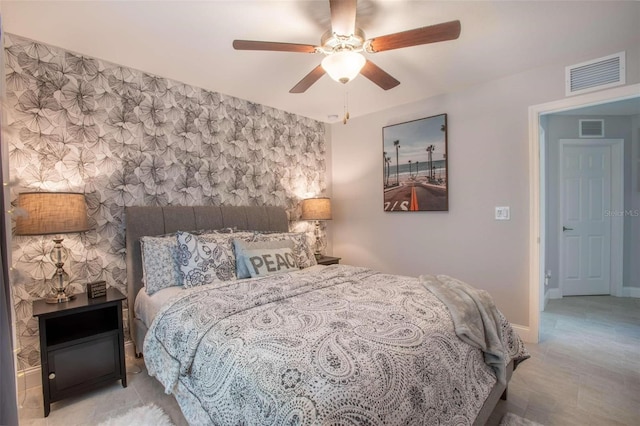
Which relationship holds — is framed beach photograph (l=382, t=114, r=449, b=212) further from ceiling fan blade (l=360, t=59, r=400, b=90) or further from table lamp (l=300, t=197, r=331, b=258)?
ceiling fan blade (l=360, t=59, r=400, b=90)

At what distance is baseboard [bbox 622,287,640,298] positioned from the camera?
408 centimetres

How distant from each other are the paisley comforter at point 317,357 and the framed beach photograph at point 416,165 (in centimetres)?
172

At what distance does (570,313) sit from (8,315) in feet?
15.6

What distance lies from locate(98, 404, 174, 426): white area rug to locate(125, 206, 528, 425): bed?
0.25 m

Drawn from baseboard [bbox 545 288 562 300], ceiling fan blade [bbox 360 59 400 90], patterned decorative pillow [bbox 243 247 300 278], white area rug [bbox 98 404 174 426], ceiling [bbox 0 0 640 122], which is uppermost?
ceiling [bbox 0 0 640 122]

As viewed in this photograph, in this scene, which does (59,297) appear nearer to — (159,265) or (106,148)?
(159,265)

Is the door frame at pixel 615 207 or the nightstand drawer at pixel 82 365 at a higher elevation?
the door frame at pixel 615 207

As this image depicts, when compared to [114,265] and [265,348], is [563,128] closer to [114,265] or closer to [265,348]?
[265,348]

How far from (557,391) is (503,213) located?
1511mm

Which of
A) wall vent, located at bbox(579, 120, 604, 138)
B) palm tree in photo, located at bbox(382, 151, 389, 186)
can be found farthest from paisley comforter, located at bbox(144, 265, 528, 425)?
wall vent, located at bbox(579, 120, 604, 138)

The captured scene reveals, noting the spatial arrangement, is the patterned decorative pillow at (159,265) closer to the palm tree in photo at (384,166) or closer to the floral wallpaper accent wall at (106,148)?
the floral wallpaper accent wall at (106,148)

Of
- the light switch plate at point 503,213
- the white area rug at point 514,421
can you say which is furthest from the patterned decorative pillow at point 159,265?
the light switch plate at point 503,213

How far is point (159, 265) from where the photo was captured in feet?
7.57

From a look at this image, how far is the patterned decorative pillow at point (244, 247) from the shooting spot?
246 centimetres
